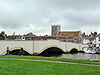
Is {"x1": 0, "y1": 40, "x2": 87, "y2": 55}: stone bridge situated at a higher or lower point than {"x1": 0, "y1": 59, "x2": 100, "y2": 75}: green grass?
higher

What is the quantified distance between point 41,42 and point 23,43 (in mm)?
5937

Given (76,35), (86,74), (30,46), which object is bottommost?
(86,74)

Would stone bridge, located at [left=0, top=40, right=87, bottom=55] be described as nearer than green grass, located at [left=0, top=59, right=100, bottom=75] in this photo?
No

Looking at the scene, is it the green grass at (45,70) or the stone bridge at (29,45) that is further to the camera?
the stone bridge at (29,45)

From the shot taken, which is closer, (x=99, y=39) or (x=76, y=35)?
(x=99, y=39)

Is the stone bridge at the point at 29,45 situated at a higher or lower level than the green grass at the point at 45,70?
higher

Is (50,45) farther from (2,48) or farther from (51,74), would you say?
(51,74)

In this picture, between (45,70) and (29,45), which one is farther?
(29,45)

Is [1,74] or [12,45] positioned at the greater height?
[12,45]

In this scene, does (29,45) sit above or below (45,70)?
above

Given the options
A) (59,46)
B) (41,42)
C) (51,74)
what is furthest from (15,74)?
(59,46)

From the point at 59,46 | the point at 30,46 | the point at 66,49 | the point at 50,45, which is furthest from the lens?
the point at 66,49

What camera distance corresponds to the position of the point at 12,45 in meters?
47.9

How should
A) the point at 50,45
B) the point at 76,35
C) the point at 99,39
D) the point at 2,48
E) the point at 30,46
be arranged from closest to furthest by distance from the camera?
1. the point at 2,48
2. the point at 30,46
3. the point at 50,45
4. the point at 99,39
5. the point at 76,35
